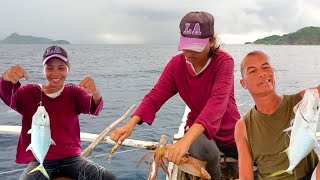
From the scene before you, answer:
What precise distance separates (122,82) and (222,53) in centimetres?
2272

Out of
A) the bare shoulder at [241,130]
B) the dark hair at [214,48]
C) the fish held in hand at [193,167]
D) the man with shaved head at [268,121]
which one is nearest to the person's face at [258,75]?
the man with shaved head at [268,121]

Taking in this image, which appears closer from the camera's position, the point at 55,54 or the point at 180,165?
the point at 180,165

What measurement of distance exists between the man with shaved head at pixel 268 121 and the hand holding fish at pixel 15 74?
91.4 inches

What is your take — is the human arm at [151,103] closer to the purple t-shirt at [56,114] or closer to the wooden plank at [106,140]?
the purple t-shirt at [56,114]

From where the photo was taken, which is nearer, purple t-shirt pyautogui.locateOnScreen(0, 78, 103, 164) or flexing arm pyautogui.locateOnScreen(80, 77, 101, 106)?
flexing arm pyautogui.locateOnScreen(80, 77, 101, 106)

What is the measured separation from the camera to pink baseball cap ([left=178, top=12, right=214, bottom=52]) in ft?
12.1

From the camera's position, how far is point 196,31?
12.2 feet

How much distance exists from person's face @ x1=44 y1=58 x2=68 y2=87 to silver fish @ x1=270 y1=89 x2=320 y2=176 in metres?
2.77

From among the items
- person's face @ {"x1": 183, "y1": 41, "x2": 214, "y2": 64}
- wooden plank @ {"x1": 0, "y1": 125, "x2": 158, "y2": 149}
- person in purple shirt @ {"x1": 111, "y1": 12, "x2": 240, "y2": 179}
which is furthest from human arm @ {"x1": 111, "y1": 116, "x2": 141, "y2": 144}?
wooden plank @ {"x1": 0, "y1": 125, "x2": 158, "y2": 149}

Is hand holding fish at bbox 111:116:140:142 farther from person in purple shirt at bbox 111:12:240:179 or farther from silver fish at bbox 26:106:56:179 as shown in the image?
silver fish at bbox 26:106:56:179

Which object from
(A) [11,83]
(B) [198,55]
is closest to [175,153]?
(B) [198,55]

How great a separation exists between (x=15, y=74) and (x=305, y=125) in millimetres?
3006

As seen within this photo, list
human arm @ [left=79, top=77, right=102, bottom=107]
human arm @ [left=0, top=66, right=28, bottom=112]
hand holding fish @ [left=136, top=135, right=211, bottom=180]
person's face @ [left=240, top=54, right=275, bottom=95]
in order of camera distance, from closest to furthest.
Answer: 1. hand holding fish @ [left=136, top=135, right=211, bottom=180]
2. person's face @ [left=240, top=54, right=275, bottom=95]
3. human arm @ [left=0, top=66, right=28, bottom=112]
4. human arm @ [left=79, top=77, right=102, bottom=107]

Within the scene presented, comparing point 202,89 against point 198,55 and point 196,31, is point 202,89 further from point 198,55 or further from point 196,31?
point 196,31
